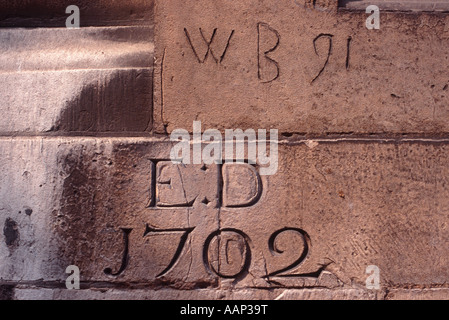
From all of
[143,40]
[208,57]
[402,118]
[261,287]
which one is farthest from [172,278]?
[402,118]

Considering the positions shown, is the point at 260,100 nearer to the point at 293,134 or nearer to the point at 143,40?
the point at 293,134

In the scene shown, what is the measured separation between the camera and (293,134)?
2125mm

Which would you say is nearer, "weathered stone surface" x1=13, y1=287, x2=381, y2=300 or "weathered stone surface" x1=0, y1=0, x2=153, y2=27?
"weathered stone surface" x1=13, y1=287, x2=381, y2=300

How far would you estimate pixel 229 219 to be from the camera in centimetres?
211

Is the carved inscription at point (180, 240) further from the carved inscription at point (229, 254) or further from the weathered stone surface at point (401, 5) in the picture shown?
the weathered stone surface at point (401, 5)

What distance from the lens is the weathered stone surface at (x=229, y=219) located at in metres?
2.08
